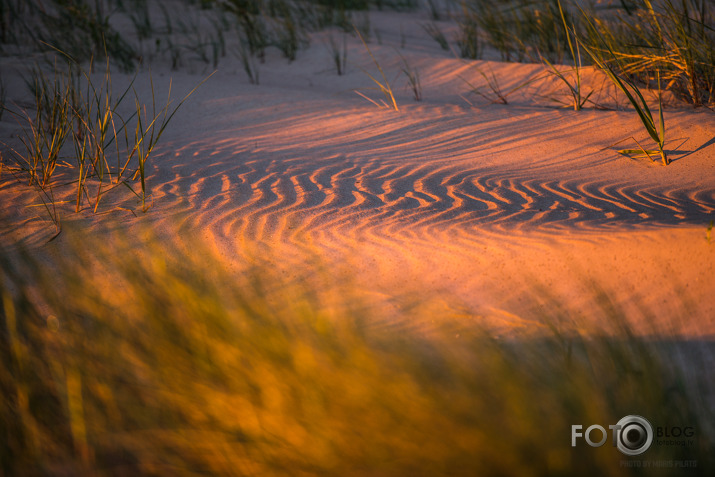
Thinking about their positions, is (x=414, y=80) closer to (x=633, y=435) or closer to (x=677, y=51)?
(x=677, y=51)

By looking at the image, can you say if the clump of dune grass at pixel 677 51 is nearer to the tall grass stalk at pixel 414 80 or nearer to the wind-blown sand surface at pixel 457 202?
the wind-blown sand surface at pixel 457 202

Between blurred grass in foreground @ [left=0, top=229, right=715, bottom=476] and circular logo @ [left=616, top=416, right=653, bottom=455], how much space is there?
0.07 ft

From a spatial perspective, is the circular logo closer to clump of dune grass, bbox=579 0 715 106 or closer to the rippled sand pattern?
the rippled sand pattern

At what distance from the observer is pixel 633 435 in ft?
4.18

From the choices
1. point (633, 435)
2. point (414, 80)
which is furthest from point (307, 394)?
point (414, 80)

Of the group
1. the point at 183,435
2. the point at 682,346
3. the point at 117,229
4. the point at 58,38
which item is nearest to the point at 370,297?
the point at 183,435

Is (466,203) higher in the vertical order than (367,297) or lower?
higher

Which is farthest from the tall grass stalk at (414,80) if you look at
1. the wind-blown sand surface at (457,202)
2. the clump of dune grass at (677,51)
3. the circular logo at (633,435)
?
the circular logo at (633,435)

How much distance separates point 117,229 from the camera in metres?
2.54

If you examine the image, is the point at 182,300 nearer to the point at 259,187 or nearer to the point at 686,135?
the point at 259,187

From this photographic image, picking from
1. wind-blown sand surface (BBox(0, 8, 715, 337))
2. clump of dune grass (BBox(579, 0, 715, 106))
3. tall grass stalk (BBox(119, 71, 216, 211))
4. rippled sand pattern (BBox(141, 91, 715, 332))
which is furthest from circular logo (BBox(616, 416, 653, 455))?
clump of dune grass (BBox(579, 0, 715, 106))

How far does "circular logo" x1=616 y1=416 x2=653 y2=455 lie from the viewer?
1.23 meters

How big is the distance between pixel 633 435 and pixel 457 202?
162 centimetres

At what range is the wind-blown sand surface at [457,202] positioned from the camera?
1977mm
